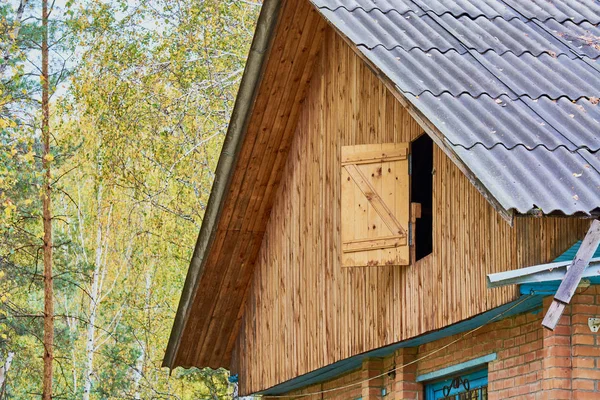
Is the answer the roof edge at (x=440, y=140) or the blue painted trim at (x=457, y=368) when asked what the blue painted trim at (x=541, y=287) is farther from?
the blue painted trim at (x=457, y=368)

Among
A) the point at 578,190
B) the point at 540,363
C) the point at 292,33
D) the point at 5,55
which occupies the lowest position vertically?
the point at 540,363

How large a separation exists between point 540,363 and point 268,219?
653 cm

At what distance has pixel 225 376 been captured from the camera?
80.5 ft

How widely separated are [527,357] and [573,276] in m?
1.83

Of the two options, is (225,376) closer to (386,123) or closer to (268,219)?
(268,219)

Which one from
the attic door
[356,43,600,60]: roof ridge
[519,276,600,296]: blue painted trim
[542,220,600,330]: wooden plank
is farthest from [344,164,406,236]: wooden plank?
[542,220,600,330]: wooden plank

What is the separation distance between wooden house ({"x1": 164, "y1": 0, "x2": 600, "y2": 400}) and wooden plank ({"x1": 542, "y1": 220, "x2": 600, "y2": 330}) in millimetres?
15

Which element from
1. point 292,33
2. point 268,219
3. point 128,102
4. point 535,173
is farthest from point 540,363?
point 128,102

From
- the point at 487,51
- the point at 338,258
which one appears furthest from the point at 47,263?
the point at 487,51

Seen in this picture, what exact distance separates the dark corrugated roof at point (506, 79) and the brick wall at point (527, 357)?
44.8 inches

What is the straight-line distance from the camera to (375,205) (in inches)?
436

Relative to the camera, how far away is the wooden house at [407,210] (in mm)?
8367

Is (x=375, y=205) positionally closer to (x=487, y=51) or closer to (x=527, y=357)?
(x=487, y=51)

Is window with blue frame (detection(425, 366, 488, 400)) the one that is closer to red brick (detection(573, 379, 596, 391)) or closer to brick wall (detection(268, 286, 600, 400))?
brick wall (detection(268, 286, 600, 400))
